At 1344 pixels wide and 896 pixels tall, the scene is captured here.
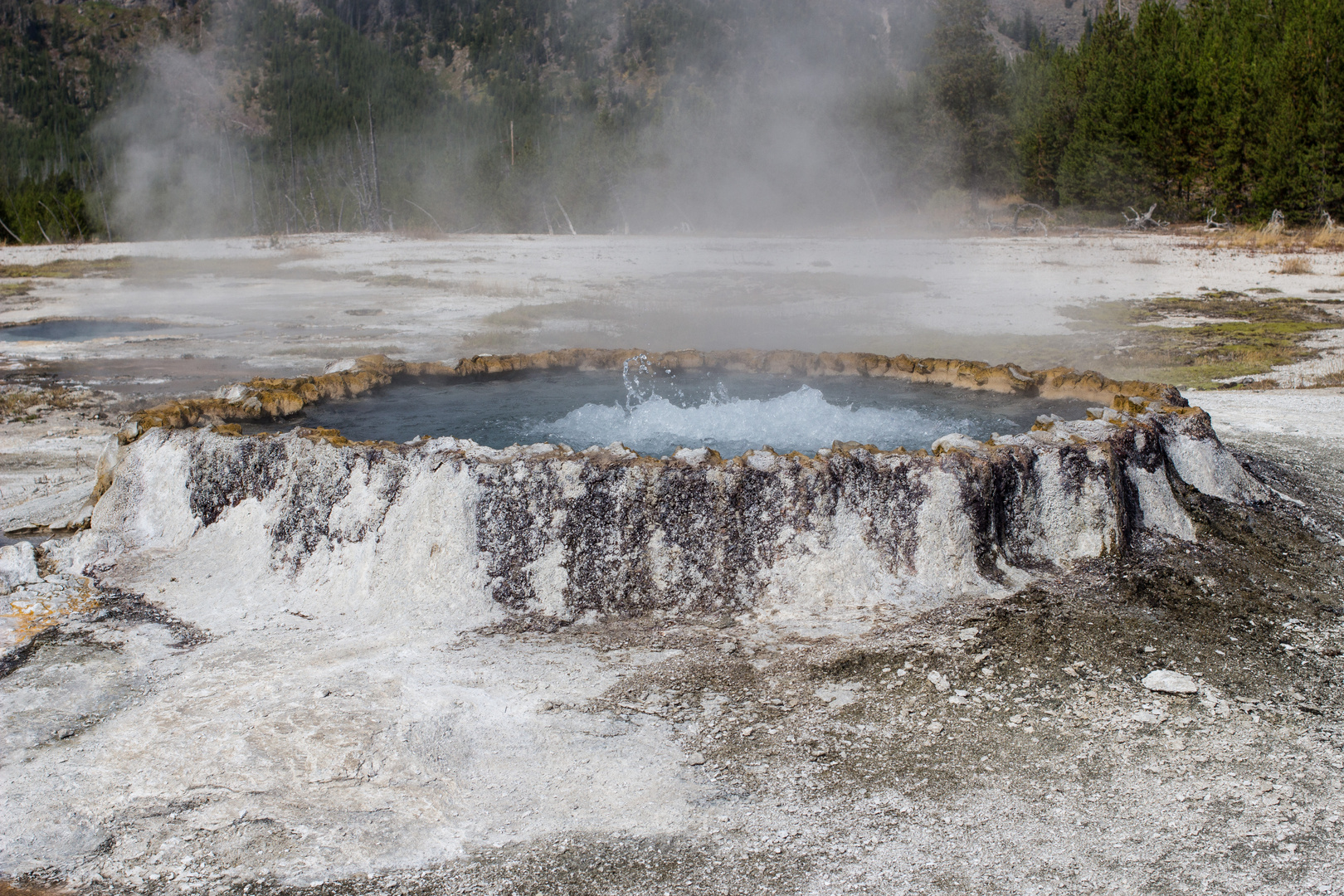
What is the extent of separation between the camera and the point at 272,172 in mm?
51688

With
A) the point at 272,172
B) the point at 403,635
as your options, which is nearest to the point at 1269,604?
the point at 403,635

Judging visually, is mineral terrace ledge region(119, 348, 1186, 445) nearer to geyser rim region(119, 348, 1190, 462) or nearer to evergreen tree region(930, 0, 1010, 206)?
geyser rim region(119, 348, 1190, 462)

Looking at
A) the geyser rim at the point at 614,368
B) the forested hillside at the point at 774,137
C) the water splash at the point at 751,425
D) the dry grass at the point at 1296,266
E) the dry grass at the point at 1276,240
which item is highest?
the forested hillside at the point at 774,137

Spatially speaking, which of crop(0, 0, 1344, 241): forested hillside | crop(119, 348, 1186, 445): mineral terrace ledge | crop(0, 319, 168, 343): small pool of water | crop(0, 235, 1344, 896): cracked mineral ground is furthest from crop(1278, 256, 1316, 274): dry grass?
crop(0, 319, 168, 343): small pool of water

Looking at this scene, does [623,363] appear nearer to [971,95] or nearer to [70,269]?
[70,269]

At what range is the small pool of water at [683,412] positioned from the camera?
499 centimetres

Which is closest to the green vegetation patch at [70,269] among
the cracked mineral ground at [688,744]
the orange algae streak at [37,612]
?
the orange algae streak at [37,612]

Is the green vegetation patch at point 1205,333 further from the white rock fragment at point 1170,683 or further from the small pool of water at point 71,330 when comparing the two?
the small pool of water at point 71,330

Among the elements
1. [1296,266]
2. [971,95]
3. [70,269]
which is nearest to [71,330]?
[70,269]

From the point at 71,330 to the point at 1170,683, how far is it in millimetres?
12230

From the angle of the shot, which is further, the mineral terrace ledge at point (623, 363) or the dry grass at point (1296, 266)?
the dry grass at point (1296, 266)

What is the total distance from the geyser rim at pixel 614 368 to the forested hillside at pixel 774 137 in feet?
55.2

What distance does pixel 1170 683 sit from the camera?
3018 mm

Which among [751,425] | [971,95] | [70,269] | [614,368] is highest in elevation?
[971,95]
